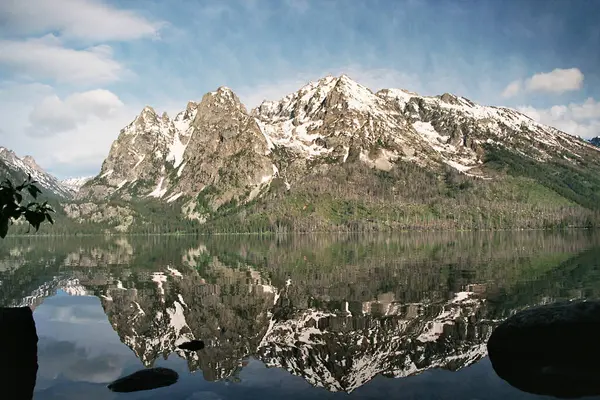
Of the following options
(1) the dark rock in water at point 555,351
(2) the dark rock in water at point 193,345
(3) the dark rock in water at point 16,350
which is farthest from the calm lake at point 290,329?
(3) the dark rock in water at point 16,350

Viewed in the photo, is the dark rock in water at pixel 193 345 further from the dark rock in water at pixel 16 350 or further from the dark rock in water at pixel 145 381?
the dark rock in water at pixel 16 350

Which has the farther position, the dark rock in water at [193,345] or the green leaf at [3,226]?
the dark rock in water at [193,345]

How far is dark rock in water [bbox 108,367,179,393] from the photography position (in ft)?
78.8

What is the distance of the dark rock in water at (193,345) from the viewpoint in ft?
105

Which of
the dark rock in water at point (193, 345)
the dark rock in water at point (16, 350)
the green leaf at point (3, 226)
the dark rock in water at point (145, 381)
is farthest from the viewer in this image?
the dark rock in water at point (193, 345)

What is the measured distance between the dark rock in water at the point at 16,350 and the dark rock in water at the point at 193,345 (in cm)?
1258

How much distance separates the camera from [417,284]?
58.8 metres

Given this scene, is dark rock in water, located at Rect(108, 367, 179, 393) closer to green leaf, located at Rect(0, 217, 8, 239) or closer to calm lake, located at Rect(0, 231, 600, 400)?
calm lake, located at Rect(0, 231, 600, 400)

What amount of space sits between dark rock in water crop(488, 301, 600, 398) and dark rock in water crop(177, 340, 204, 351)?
19362mm

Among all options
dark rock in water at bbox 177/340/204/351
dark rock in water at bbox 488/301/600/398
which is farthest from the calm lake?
dark rock in water at bbox 488/301/600/398

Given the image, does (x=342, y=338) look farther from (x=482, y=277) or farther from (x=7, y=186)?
(x=482, y=277)

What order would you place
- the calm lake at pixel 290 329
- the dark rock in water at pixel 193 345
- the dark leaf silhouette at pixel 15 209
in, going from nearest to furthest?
the dark leaf silhouette at pixel 15 209
the calm lake at pixel 290 329
the dark rock in water at pixel 193 345

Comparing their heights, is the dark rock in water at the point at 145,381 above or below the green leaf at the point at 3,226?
below

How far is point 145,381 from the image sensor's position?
24.5m
